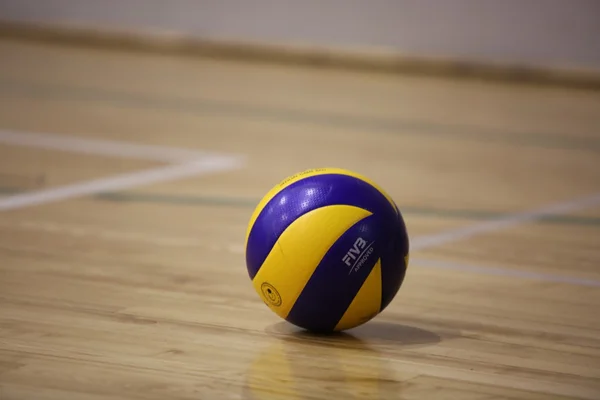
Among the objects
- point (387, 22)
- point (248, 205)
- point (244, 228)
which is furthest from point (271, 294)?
point (387, 22)

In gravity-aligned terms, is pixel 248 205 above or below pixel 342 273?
below

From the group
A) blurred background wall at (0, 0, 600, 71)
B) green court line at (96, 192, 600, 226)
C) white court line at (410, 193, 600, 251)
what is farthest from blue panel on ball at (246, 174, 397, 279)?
blurred background wall at (0, 0, 600, 71)

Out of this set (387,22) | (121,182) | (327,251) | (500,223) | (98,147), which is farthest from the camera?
(387,22)

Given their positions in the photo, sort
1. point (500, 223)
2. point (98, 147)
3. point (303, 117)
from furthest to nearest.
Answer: point (303, 117) → point (98, 147) → point (500, 223)

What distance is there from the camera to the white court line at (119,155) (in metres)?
3.90

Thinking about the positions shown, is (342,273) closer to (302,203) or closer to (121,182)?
(302,203)

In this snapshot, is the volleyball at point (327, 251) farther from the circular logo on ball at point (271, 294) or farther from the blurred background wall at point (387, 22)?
the blurred background wall at point (387, 22)

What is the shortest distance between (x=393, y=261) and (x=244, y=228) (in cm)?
128

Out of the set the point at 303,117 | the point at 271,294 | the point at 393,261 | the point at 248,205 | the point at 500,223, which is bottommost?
the point at 303,117

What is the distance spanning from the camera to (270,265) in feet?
7.58

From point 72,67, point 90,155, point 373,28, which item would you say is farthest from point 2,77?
point 373,28

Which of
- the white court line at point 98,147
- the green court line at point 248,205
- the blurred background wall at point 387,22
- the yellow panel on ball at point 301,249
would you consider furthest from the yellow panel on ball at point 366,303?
the blurred background wall at point 387,22

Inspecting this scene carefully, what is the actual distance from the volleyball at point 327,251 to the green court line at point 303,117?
10.4 ft

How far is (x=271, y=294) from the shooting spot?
2.34m
